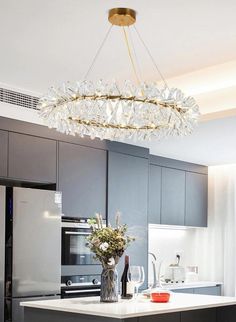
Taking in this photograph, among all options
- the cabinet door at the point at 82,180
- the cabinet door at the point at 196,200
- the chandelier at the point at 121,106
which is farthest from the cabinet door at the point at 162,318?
the cabinet door at the point at 196,200

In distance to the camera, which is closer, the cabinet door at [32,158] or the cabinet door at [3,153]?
the cabinet door at [3,153]

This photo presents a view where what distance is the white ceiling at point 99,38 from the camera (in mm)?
3270

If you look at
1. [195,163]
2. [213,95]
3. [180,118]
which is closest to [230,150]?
[195,163]

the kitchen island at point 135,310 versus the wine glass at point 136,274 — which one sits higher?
the wine glass at point 136,274

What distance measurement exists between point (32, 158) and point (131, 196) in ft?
4.82

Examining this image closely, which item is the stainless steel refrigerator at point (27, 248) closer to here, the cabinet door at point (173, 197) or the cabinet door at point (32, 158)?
the cabinet door at point (32, 158)

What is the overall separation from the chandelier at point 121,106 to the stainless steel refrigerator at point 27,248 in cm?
132

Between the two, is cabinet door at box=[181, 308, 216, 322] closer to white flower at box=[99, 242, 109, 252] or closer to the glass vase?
the glass vase

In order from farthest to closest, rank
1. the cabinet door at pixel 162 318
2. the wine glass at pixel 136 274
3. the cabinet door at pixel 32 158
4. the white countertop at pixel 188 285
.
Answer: the white countertop at pixel 188 285 → the cabinet door at pixel 32 158 → the wine glass at pixel 136 274 → the cabinet door at pixel 162 318

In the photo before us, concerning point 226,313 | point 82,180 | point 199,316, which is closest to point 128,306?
point 199,316

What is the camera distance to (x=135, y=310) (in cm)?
345

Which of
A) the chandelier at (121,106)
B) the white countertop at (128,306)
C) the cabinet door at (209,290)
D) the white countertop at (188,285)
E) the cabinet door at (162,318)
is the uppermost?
the chandelier at (121,106)

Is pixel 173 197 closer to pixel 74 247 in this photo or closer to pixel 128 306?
pixel 74 247

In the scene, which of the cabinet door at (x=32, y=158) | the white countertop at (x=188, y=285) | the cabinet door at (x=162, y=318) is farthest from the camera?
the white countertop at (x=188, y=285)
